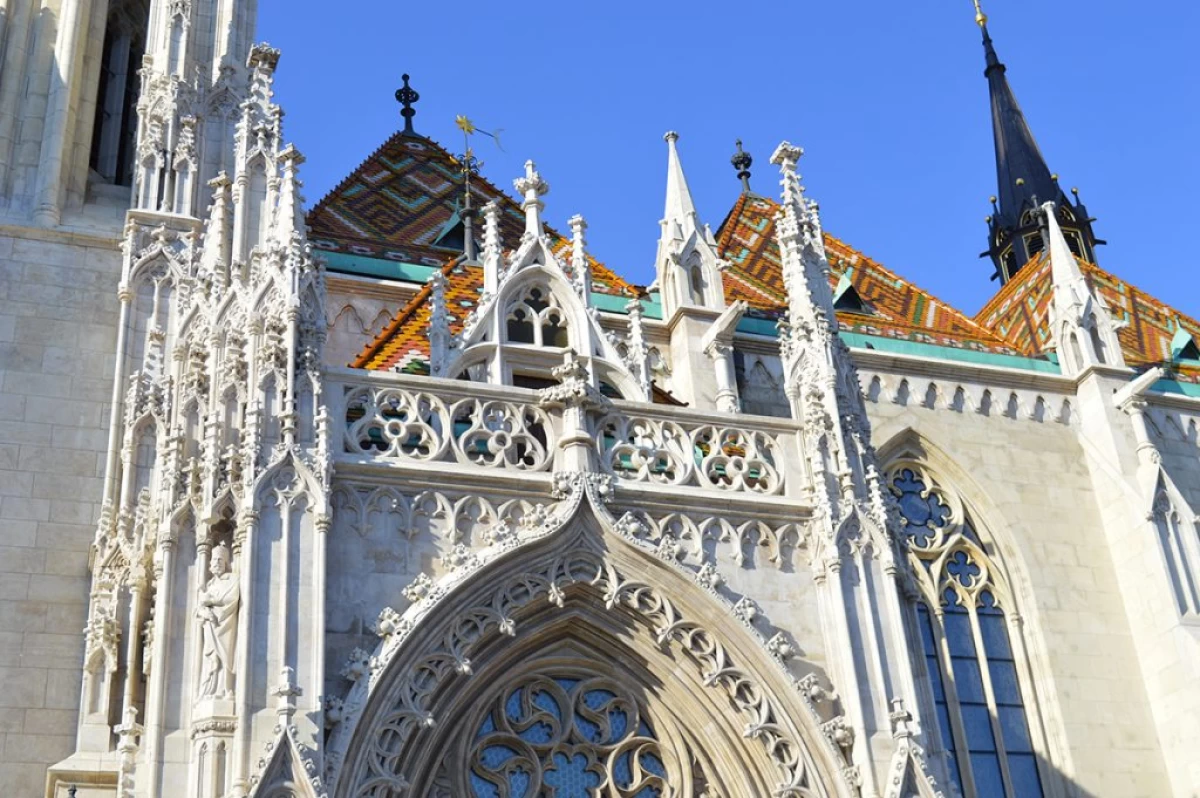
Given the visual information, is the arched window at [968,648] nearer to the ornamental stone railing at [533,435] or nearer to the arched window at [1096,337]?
the arched window at [1096,337]

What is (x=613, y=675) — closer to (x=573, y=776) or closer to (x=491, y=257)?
(x=573, y=776)

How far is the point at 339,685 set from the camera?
9.11 meters

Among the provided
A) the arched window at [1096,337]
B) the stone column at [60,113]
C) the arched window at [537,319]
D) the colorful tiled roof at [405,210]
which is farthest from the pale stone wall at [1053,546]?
the stone column at [60,113]

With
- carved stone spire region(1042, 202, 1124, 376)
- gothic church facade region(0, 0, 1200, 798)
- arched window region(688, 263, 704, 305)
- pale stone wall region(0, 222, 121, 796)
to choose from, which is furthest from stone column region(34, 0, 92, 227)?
carved stone spire region(1042, 202, 1124, 376)

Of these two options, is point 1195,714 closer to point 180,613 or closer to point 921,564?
point 921,564

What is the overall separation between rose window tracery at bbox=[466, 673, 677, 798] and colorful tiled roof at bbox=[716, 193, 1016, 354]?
7.15 metres

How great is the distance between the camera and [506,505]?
10.1 metres

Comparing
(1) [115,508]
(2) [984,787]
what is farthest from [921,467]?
(1) [115,508]

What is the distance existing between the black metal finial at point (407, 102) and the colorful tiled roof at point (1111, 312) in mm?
7117

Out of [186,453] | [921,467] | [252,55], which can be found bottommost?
[186,453]

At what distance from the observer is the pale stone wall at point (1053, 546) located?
1401 centimetres

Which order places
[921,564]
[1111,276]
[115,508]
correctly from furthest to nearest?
[1111,276] < [921,564] < [115,508]

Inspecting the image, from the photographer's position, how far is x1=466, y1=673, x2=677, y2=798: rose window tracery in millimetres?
9883

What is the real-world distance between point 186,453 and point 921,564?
7.16 m
